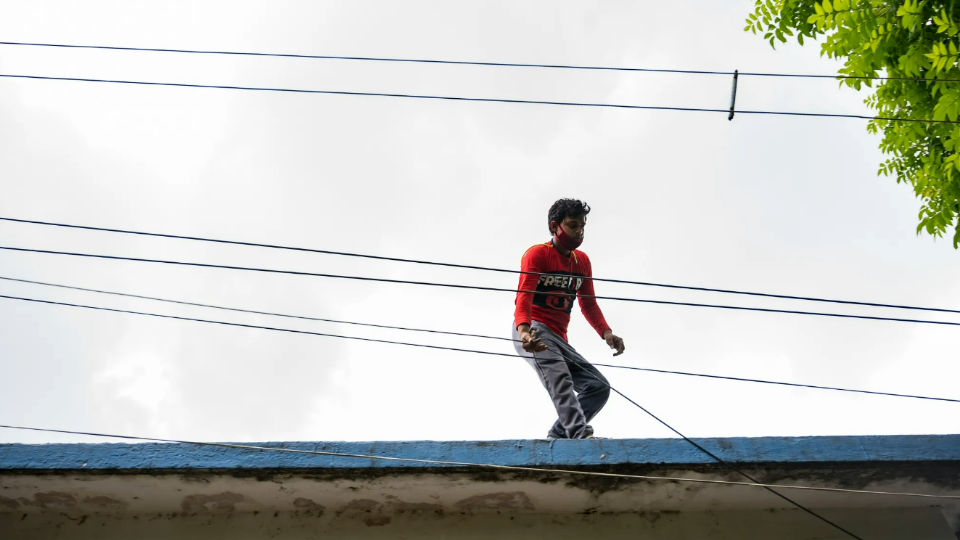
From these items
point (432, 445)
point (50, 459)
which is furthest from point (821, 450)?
point (50, 459)

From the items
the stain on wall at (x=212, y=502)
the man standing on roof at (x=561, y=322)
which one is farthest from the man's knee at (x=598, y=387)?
the stain on wall at (x=212, y=502)

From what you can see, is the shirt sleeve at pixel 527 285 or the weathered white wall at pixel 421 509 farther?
the shirt sleeve at pixel 527 285

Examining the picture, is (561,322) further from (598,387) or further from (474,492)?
(474,492)

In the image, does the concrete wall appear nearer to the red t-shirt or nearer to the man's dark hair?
the red t-shirt

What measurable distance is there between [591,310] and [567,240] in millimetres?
529

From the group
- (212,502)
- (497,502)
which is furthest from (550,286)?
(212,502)

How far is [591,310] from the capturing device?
4961mm

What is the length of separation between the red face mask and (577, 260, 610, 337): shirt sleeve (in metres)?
0.26

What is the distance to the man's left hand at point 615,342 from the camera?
188 inches

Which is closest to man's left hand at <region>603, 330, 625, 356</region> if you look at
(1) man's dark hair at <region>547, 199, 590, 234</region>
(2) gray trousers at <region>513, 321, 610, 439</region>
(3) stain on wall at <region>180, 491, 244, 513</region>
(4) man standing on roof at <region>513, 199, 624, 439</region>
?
(4) man standing on roof at <region>513, 199, 624, 439</region>

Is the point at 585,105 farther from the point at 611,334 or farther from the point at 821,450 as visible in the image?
the point at 821,450

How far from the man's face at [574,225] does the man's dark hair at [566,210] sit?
22mm

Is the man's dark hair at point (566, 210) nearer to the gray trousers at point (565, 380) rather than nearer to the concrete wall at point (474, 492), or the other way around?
the gray trousers at point (565, 380)

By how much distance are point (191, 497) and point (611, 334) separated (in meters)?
2.75
